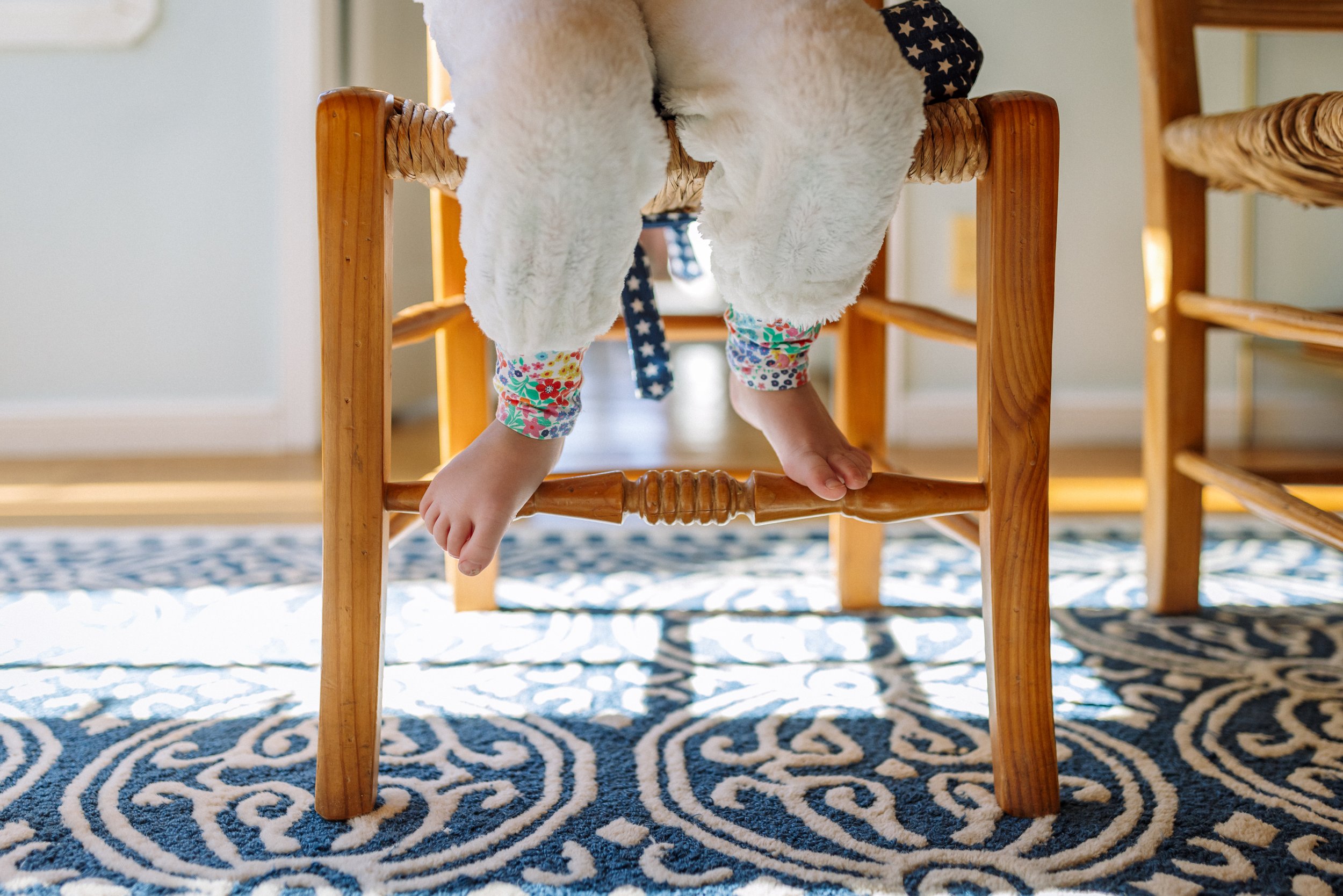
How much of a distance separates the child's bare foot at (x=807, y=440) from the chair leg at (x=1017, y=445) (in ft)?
0.28

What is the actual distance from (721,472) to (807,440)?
0.26 feet

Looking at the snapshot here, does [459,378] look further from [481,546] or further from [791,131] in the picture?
[791,131]

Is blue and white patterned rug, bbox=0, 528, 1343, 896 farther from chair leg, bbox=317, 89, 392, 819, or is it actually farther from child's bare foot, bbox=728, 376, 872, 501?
child's bare foot, bbox=728, 376, 872, 501

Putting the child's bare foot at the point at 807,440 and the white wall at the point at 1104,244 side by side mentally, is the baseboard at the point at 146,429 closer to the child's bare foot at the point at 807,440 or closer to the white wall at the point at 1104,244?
the white wall at the point at 1104,244

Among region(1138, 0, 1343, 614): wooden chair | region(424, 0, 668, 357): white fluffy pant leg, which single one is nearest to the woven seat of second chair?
region(1138, 0, 1343, 614): wooden chair

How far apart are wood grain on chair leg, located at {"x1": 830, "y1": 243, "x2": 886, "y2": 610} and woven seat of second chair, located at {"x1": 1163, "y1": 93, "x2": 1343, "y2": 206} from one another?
0.92 ft

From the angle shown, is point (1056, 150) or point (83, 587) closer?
point (1056, 150)

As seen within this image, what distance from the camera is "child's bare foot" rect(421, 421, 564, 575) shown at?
1.92 feet

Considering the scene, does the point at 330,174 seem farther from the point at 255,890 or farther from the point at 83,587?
the point at 83,587

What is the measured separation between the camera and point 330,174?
0.55 m

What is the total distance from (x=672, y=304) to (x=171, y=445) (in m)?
2.50

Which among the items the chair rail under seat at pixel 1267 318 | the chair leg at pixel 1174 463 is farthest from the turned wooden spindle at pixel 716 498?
the chair leg at pixel 1174 463

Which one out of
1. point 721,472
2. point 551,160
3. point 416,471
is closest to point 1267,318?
point 721,472

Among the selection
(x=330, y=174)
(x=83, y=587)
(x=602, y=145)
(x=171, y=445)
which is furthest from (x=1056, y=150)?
(x=171, y=445)
